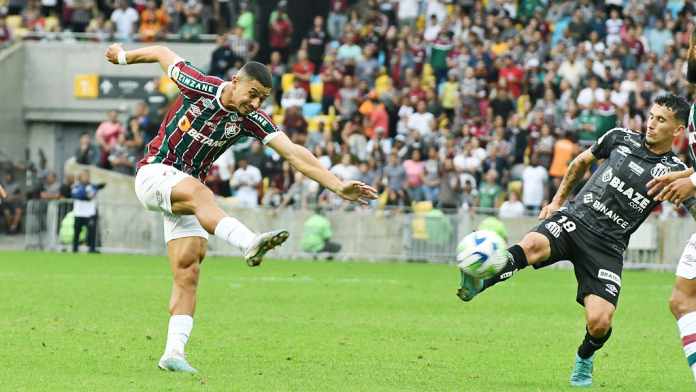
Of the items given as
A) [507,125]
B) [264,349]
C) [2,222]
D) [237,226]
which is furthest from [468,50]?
[237,226]

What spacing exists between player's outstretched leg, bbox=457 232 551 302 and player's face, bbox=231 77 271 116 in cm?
204

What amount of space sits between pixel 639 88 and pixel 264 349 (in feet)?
62.3

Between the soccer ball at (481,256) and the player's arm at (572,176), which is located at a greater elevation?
the player's arm at (572,176)

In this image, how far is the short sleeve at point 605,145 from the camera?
1145cm

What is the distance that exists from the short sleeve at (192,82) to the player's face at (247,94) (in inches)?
8.4

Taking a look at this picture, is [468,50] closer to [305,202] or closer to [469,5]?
[469,5]

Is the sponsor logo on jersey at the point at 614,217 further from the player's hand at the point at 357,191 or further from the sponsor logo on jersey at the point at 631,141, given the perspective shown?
the player's hand at the point at 357,191

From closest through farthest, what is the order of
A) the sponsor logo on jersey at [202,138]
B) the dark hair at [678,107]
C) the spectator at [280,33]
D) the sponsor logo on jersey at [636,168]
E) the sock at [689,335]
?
the sock at [689,335], the dark hair at [678,107], the sponsor logo on jersey at [202,138], the sponsor logo on jersey at [636,168], the spectator at [280,33]

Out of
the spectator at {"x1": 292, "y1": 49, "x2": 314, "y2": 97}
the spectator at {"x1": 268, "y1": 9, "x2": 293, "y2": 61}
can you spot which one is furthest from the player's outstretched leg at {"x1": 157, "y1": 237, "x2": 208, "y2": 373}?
the spectator at {"x1": 268, "y1": 9, "x2": 293, "y2": 61}

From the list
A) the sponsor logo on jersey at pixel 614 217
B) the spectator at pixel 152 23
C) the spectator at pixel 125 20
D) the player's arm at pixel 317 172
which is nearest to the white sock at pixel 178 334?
the player's arm at pixel 317 172

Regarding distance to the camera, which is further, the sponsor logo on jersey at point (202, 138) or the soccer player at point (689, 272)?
the sponsor logo on jersey at point (202, 138)

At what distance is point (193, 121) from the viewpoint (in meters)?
11.0

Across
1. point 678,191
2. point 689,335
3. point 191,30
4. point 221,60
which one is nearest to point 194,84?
point 678,191

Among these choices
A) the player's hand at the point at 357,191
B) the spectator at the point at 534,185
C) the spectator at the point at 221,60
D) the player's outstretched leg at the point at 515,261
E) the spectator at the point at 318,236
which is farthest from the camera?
the spectator at the point at 221,60
